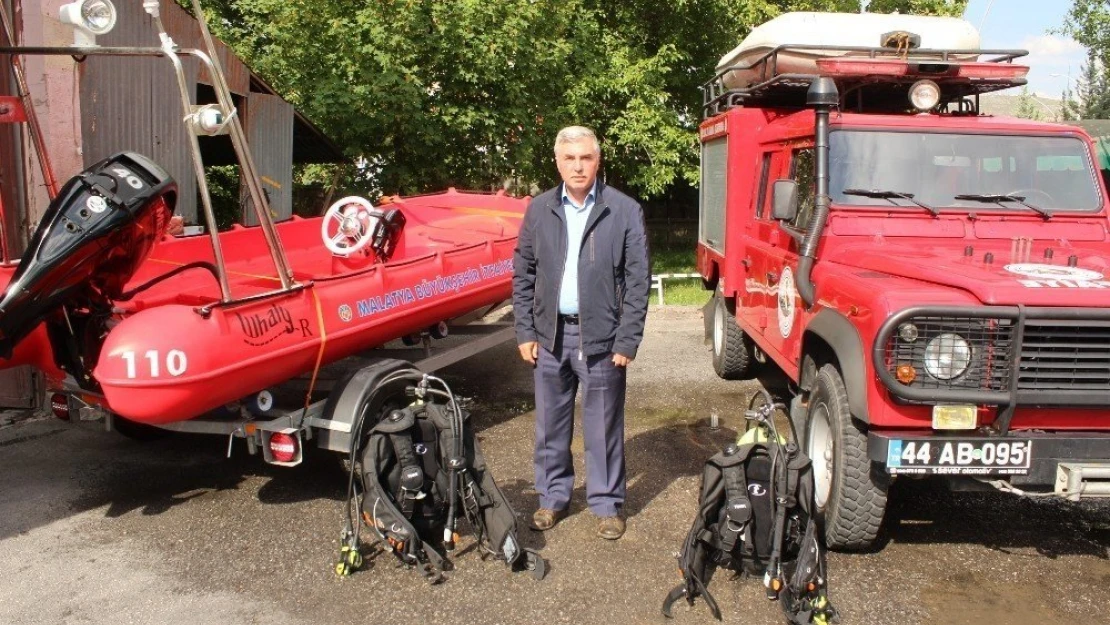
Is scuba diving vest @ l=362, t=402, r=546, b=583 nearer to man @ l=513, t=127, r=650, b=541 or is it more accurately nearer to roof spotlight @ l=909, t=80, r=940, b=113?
man @ l=513, t=127, r=650, b=541

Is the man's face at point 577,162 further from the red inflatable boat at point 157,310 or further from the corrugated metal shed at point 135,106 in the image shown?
the corrugated metal shed at point 135,106

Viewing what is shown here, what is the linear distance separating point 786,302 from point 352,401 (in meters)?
2.55

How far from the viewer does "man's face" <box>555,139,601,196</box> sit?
4.21 meters

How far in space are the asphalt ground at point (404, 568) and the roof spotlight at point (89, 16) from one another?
98.4 inches

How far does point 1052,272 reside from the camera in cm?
400

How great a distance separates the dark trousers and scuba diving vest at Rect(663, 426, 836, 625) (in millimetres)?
756

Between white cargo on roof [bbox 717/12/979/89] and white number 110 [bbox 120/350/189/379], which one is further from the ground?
white cargo on roof [bbox 717/12/979/89]

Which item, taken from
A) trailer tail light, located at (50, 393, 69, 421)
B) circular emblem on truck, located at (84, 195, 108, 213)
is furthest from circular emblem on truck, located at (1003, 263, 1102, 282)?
trailer tail light, located at (50, 393, 69, 421)

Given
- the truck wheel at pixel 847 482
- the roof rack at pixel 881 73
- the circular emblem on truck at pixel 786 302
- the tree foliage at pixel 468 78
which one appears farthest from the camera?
the tree foliage at pixel 468 78

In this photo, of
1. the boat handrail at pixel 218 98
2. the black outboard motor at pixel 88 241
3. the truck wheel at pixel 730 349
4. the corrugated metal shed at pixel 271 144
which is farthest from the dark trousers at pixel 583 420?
the corrugated metal shed at pixel 271 144

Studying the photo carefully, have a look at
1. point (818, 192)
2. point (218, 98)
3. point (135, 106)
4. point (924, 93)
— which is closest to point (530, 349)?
point (818, 192)

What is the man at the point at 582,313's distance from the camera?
14.0 ft

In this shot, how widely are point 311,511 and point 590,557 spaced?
1.62 m

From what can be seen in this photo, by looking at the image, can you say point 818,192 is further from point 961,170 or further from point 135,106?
point 135,106
